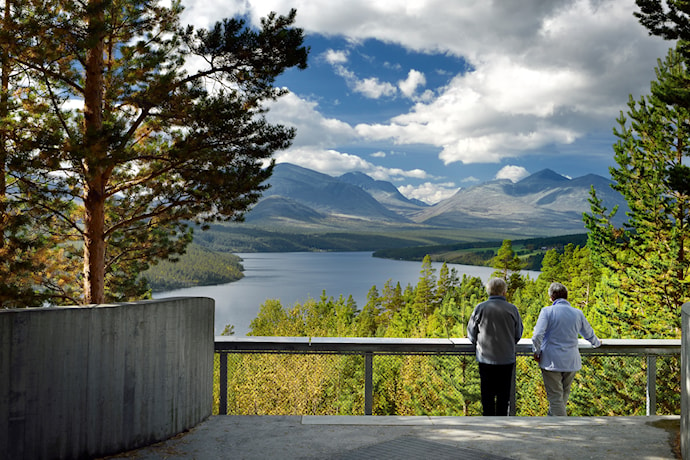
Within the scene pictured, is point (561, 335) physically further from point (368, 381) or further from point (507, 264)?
point (507, 264)

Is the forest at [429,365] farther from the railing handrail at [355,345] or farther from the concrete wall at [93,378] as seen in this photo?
the concrete wall at [93,378]

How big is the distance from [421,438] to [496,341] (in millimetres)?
1435

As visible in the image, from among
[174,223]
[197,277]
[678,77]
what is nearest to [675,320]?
[678,77]

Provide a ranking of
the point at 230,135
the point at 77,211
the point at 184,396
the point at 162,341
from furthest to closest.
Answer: the point at 77,211 < the point at 230,135 < the point at 184,396 < the point at 162,341

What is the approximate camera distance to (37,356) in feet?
14.1

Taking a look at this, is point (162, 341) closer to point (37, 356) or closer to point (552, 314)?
point (37, 356)

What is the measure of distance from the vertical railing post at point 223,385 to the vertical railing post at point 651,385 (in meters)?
4.82

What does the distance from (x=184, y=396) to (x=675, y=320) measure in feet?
81.0

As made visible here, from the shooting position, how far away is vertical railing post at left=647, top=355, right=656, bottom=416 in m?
6.82

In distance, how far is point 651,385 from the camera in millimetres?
6879

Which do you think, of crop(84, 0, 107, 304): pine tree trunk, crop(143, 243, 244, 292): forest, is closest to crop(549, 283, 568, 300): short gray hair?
crop(84, 0, 107, 304): pine tree trunk

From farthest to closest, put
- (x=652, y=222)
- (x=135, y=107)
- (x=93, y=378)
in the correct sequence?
1. (x=652, y=222)
2. (x=135, y=107)
3. (x=93, y=378)

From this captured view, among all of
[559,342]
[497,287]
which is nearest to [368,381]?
[497,287]

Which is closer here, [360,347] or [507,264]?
[360,347]
